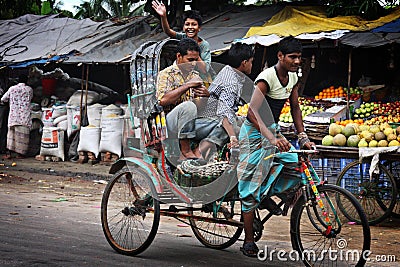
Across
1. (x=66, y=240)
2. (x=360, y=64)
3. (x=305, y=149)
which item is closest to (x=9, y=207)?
(x=66, y=240)

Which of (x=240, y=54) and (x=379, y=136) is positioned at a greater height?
(x=240, y=54)

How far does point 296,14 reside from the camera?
525 inches

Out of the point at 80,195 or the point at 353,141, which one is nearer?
the point at 353,141

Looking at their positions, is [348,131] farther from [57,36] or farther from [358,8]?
[57,36]

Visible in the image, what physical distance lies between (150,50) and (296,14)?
24.4ft

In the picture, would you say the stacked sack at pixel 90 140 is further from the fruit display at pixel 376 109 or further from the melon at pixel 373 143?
the melon at pixel 373 143

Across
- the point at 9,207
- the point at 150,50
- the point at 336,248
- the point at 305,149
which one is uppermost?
the point at 150,50

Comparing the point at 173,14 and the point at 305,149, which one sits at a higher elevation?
the point at 173,14

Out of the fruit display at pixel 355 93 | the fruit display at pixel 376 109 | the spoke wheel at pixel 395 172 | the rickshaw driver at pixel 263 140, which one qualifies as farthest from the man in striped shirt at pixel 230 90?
the fruit display at pixel 355 93

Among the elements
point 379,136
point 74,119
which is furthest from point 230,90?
point 74,119

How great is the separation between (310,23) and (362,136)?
4501 mm

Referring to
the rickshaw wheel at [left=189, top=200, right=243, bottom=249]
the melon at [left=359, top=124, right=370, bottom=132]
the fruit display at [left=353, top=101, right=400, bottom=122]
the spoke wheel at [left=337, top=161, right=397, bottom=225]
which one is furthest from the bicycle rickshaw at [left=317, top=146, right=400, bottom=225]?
the fruit display at [left=353, top=101, right=400, bottom=122]

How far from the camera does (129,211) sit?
6.28 m

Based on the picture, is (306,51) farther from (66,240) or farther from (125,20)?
(66,240)
